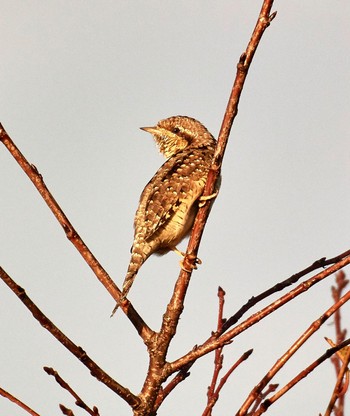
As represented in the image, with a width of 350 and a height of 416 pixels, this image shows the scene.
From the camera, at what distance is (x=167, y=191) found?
5.52m

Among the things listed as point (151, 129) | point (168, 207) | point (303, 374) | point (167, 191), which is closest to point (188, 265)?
point (303, 374)

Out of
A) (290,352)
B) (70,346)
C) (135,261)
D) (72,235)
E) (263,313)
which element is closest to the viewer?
(290,352)

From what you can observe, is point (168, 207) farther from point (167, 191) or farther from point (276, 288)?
point (276, 288)

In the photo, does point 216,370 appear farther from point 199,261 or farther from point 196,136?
point 196,136

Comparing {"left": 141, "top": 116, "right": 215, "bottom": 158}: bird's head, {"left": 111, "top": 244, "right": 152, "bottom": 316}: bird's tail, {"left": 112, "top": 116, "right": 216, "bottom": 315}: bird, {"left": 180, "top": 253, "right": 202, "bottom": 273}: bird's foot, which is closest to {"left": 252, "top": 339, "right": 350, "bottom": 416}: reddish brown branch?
{"left": 180, "top": 253, "right": 202, "bottom": 273}: bird's foot

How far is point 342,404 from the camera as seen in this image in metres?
2.78

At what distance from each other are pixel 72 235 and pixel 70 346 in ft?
2.20

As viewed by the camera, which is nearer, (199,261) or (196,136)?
(199,261)

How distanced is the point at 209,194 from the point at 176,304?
0.57 m

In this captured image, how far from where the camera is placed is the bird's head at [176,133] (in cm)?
700

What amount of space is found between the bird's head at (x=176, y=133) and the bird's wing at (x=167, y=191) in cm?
107

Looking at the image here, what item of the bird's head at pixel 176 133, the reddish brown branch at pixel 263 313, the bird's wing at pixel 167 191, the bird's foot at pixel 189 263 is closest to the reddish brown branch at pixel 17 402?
the reddish brown branch at pixel 263 313

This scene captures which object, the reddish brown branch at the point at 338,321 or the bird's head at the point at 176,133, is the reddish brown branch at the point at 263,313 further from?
the bird's head at the point at 176,133

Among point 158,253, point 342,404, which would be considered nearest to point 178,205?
point 158,253
